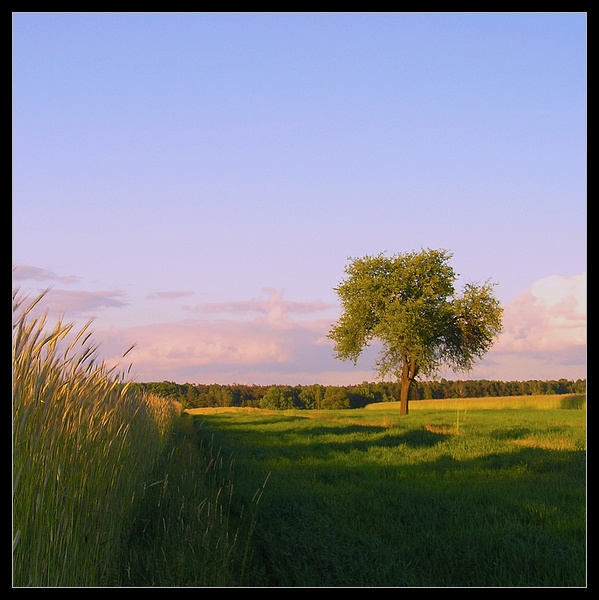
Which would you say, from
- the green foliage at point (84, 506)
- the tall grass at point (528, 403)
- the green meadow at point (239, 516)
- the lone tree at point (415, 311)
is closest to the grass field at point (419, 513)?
the green meadow at point (239, 516)

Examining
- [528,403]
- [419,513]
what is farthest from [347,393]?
[419,513]

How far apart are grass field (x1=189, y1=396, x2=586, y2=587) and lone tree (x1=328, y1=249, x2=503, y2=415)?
19426mm

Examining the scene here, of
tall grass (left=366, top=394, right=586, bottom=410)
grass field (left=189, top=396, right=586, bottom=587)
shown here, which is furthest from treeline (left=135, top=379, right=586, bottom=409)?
grass field (left=189, top=396, right=586, bottom=587)

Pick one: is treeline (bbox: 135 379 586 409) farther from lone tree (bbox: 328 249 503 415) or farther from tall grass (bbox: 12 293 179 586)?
tall grass (bbox: 12 293 179 586)

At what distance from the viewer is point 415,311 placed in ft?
106

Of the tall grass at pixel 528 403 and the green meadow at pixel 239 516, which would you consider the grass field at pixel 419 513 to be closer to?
the green meadow at pixel 239 516

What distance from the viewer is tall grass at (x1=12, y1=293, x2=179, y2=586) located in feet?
11.0

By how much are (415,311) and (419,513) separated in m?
25.9

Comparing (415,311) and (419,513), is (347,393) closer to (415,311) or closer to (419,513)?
(415,311)

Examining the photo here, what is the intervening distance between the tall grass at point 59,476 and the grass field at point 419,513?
1423 millimetres

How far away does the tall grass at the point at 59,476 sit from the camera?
336 cm

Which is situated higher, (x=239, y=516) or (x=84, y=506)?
(x=84, y=506)
